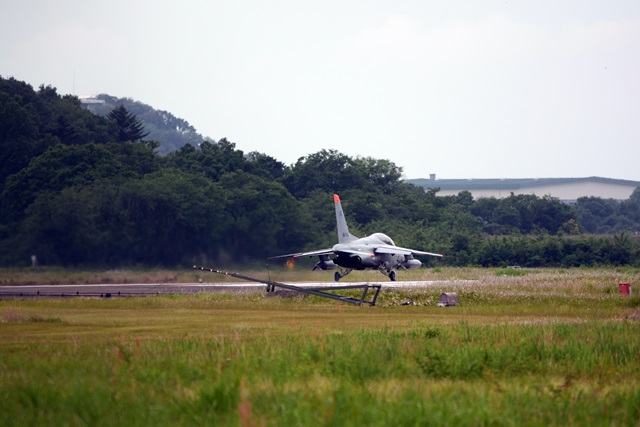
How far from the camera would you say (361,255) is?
5288 centimetres

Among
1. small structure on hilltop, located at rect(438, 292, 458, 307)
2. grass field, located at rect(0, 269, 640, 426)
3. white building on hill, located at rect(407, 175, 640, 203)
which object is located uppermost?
white building on hill, located at rect(407, 175, 640, 203)

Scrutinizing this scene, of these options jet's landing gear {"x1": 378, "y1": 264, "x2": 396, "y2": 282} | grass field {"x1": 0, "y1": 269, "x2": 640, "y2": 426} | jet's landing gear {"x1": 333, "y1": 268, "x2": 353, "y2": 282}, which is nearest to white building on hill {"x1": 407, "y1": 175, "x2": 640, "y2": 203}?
A: jet's landing gear {"x1": 378, "y1": 264, "x2": 396, "y2": 282}

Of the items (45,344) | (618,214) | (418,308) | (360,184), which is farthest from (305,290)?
(618,214)

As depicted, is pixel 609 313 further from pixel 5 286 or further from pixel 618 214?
pixel 618 214

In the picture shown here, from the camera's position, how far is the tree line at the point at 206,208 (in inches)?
2079

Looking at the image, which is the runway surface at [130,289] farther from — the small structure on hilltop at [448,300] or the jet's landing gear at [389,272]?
the small structure on hilltop at [448,300]

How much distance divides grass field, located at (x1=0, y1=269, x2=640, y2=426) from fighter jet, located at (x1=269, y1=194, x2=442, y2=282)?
25.7 metres

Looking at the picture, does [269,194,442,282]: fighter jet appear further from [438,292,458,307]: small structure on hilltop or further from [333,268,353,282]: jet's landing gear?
[438,292,458,307]: small structure on hilltop

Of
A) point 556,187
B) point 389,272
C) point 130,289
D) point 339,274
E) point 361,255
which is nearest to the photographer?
point 130,289

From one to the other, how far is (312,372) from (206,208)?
152ft

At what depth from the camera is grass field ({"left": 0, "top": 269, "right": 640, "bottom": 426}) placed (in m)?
11.1

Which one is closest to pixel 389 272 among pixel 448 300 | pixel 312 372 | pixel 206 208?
pixel 206 208

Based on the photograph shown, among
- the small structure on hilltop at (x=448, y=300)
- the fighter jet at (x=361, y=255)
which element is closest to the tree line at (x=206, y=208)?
the fighter jet at (x=361, y=255)

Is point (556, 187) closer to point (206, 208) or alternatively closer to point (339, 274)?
point (206, 208)
